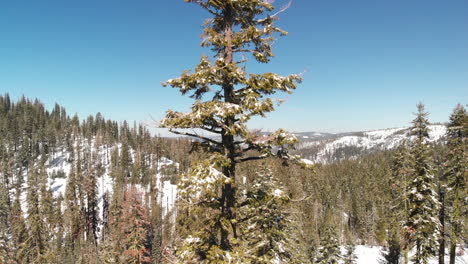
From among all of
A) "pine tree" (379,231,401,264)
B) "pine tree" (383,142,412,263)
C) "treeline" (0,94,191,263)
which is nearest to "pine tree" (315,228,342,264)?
"pine tree" (383,142,412,263)

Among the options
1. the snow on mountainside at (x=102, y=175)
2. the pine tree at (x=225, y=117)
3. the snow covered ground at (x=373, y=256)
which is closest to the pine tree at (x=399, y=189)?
the snow covered ground at (x=373, y=256)

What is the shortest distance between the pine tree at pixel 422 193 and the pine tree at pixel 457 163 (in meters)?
2.10

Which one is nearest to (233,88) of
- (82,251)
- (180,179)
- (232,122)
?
(232,122)

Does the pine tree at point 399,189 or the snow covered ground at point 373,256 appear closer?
the pine tree at point 399,189

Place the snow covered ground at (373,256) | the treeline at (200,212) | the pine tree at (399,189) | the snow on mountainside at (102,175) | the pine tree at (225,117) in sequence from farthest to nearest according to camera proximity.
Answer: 1. the snow on mountainside at (102,175)
2. the snow covered ground at (373,256)
3. the pine tree at (399,189)
4. the treeline at (200,212)
5. the pine tree at (225,117)

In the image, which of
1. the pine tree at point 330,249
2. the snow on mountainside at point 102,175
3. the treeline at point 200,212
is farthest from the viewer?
the snow on mountainside at point 102,175

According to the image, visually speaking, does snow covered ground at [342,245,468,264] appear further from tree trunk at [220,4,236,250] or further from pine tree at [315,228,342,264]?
tree trunk at [220,4,236,250]

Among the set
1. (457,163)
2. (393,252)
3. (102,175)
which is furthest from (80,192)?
(457,163)

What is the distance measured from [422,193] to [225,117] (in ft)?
68.3

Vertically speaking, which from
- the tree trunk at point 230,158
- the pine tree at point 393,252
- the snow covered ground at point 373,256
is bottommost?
the snow covered ground at point 373,256

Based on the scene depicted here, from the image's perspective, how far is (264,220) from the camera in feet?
56.4

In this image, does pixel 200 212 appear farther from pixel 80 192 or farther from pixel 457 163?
pixel 80 192

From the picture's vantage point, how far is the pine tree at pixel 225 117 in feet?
24.7

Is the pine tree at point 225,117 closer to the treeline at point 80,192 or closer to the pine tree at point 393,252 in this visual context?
the treeline at point 80,192
